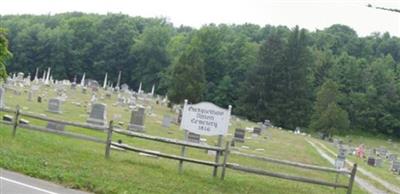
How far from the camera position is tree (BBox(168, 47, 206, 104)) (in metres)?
63.2

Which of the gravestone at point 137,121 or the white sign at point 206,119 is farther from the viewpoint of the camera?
the gravestone at point 137,121

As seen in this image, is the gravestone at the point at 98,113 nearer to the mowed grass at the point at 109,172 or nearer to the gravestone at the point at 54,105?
the gravestone at the point at 54,105

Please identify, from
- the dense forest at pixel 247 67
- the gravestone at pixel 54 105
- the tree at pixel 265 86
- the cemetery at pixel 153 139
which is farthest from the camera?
the tree at pixel 265 86

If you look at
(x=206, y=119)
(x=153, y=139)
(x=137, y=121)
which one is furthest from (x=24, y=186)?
(x=137, y=121)

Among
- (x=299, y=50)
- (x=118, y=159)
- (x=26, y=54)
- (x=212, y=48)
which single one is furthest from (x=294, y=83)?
(x=118, y=159)

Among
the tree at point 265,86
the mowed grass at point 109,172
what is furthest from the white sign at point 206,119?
the tree at point 265,86

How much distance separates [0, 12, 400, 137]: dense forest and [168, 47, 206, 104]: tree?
105 mm

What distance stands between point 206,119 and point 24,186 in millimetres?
6394

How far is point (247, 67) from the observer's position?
97812 mm

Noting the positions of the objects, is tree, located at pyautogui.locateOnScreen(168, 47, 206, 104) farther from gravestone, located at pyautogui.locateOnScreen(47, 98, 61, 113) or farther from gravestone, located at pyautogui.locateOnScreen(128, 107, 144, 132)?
gravestone, located at pyautogui.locateOnScreen(128, 107, 144, 132)

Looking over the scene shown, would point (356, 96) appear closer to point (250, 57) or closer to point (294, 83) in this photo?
point (294, 83)

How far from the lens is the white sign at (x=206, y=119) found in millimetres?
17312

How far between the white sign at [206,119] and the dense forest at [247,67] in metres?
45.2

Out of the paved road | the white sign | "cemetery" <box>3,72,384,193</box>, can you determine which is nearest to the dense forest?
"cemetery" <box>3,72,384,193</box>
